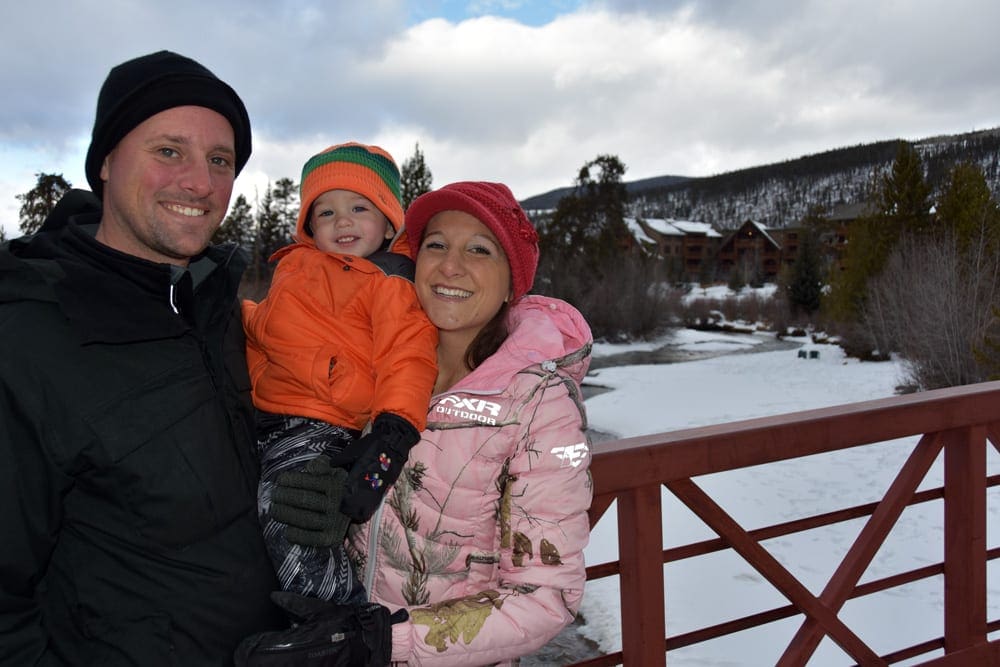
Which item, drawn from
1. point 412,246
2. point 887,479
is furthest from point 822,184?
point 412,246

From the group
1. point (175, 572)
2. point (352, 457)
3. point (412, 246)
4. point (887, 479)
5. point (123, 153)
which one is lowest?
point (887, 479)

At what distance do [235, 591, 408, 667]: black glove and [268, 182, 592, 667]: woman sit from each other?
0.11 feet

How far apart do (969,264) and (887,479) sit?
10.9 metres

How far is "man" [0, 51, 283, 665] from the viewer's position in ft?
4.07

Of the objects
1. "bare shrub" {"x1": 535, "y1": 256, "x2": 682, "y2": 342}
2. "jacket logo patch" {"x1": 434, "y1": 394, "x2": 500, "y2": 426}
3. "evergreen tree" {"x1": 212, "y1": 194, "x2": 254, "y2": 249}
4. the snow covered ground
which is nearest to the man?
"jacket logo patch" {"x1": 434, "y1": 394, "x2": 500, "y2": 426}

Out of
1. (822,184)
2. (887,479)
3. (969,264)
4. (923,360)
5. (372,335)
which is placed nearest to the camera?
(372,335)

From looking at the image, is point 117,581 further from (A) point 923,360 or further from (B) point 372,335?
(A) point 923,360

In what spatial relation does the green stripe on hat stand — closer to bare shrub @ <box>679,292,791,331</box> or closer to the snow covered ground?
the snow covered ground

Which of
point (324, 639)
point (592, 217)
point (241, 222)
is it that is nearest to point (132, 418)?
point (324, 639)

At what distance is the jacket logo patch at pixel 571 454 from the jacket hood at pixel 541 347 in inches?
7.0

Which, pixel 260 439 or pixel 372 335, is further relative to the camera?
pixel 372 335

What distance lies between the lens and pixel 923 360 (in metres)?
16.1

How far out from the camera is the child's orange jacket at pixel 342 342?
1.76 meters

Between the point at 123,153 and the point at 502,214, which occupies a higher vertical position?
the point at 123,153
